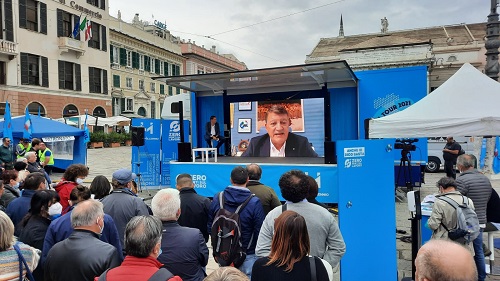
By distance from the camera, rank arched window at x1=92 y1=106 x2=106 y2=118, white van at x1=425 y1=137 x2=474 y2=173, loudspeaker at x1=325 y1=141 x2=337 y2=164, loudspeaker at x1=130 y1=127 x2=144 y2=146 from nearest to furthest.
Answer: loudspeaker at x1=325 y1=141 x2=337 y2=164 < loudspeaker at x1=130 y1=127 x2=144 y2=146 < white van at x1=425 y1=137 x2=474 y2=173 < arched window at x1=92 y1=106 x2=106 y2=118

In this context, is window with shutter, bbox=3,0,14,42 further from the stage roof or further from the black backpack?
the black backpack

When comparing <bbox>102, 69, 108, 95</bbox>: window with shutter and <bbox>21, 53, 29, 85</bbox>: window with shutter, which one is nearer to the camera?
<bbox>21, 53, 29, 85</bbox>: window with shutter

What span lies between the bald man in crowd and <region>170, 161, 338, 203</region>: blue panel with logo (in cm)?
581

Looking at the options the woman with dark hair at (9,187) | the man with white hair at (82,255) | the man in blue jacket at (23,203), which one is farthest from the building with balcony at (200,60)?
the man with white hair at (82,255)

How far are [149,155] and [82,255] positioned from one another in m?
8.92

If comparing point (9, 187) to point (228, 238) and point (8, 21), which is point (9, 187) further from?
point (8, 21)

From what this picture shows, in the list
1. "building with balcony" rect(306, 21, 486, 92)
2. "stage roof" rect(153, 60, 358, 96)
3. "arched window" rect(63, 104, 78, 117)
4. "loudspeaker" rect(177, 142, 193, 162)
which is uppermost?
"building with balcony" rect(306, 21, 486, 92)

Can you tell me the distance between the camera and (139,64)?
39.3m

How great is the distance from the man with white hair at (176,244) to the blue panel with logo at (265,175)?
4.93m

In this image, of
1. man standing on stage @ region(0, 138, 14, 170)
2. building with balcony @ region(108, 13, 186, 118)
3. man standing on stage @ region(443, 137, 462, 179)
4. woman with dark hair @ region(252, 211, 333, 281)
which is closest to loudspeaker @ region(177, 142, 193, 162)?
man standing on stage @ region(0, 138, 14, 170)

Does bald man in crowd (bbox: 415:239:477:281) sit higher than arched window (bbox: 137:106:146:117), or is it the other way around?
arched window (bbox: 137:106:146:117)

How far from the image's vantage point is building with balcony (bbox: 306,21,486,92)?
87.4ft

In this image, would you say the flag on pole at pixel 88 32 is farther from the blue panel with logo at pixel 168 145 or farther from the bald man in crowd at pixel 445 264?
the bald man in crowd at pixel 445 264

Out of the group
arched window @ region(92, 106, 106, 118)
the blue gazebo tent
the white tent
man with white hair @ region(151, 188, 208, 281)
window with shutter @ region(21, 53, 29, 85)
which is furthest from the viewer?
arched window @ region(92, 106, 106, 118)
